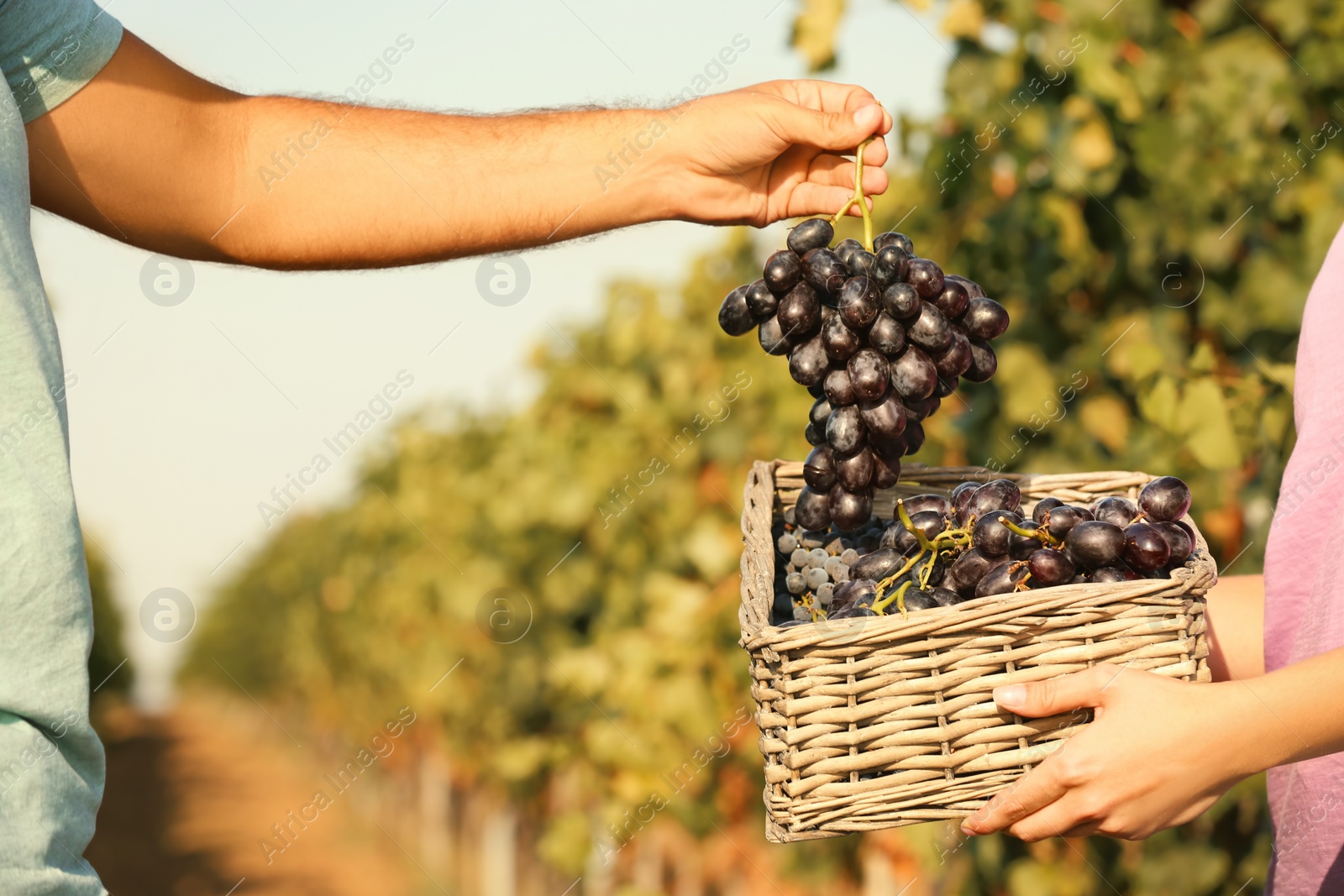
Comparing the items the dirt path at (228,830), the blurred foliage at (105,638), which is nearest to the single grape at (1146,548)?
the dirt path at (228,830)

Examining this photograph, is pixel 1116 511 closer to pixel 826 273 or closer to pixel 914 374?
pixel 914 374

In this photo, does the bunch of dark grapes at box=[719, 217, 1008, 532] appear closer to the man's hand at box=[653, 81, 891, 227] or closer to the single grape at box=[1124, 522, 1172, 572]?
the man's hand at box=[653, 81, 891, 227]

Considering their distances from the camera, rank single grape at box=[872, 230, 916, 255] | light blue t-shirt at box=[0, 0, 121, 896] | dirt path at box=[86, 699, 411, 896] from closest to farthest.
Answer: light blue t-shirt at box=[0, 0, 121, 896]
single grape at box=[872, 230, 916, 255]
dirt path at box=[86, 699, 411, 896]

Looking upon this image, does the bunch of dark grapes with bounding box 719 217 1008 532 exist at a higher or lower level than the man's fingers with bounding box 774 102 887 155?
lower

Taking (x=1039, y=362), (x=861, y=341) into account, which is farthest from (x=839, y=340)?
(x=1039, y=362)

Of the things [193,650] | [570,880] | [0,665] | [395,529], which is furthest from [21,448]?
[193,650]

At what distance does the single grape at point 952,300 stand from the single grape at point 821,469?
0.24m

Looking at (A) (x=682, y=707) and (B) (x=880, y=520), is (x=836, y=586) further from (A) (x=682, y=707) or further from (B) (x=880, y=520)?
(A) (x=682, y=707)

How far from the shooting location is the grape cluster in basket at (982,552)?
4.40ft

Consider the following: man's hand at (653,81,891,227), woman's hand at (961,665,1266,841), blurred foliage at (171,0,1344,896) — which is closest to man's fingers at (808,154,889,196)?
man's hand at (653,81,891,227)

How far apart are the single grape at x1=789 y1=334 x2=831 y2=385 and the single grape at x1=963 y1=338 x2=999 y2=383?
8.1 inches

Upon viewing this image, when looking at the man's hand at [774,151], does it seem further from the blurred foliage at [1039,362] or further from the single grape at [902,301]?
the blurred foliage at [1039,362]

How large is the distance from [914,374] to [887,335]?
0.20ft

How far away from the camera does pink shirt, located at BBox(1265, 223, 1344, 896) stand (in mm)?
1433
